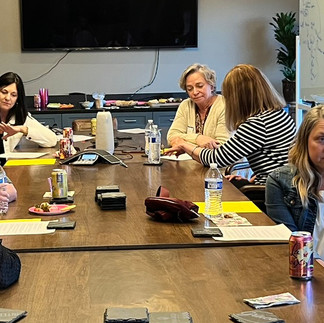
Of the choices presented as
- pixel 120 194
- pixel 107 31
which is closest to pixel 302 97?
pixel 107 31

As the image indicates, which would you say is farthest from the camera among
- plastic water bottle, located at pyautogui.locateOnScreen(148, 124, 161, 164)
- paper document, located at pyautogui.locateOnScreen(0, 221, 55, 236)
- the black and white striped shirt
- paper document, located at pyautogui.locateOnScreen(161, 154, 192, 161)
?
paper document, located at pyautogui.locateOnScreen(161, 154, 192, 161)

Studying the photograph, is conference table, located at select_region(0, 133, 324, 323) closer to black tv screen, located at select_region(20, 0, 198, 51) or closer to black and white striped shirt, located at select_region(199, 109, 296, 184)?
black and white striped shirt, located at select_region(199, 109, 296, 184)

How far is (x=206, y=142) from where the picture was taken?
444 cm

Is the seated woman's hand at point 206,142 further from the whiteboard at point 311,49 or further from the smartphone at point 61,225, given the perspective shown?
the smartphone at point 61,225

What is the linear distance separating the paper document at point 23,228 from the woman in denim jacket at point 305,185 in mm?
970

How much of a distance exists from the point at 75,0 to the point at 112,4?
→ 0.38m

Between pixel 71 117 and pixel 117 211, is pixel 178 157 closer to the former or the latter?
pixel 117 211

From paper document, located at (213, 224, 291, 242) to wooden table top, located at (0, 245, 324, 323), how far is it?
0.07 m

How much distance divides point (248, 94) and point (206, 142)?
0.69m

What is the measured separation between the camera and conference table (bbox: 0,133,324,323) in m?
1.71

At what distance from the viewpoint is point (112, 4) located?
7277 mm

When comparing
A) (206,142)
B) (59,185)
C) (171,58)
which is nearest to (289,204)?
(59,185)

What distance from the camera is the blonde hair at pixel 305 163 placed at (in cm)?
281

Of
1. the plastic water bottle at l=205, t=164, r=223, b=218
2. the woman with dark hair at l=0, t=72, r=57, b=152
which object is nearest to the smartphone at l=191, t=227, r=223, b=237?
the plastic water bottle at l=205, t=164, r=223, b=218
